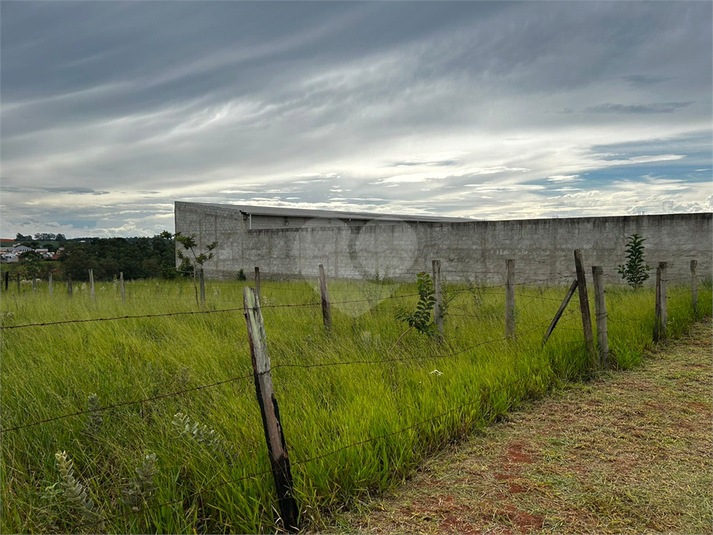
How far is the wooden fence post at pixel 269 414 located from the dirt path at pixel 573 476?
318mm

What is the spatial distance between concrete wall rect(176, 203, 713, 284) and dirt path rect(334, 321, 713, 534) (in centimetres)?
1046

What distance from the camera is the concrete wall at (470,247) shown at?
14.6 metres

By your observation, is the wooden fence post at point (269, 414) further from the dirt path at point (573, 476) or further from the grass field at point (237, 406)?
the dirt path at point (573, 476)

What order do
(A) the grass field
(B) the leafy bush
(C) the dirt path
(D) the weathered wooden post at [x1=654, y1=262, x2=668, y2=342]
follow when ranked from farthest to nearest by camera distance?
1. (B) the leafy bush
2. (D) the weathered wooden post at [x1=654, y1=262, x2=668, y2=342]
3. (C) the dirt path
4. (A) the grass field

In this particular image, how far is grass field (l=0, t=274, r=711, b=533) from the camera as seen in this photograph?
10.2 ft

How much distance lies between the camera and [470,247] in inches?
682

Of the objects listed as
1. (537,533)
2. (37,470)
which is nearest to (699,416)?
(537,533)

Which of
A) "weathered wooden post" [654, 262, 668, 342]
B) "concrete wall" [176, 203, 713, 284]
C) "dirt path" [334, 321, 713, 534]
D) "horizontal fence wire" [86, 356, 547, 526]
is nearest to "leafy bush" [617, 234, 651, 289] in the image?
"concrete wall" [176, 203, 713, 284]

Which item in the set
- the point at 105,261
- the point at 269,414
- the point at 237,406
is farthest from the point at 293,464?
the point at 105,261

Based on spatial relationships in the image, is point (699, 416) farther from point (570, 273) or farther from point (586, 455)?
point (570, 273)

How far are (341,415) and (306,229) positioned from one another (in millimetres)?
17353

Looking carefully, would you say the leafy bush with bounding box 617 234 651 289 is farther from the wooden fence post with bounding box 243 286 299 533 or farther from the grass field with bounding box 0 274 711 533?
the wooden fence post with bounding box 243 286 299 533

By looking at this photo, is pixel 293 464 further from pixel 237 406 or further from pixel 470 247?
pixel 470 247

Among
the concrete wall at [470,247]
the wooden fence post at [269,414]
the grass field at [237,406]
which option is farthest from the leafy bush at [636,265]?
the wooden fence post at [269,414]
